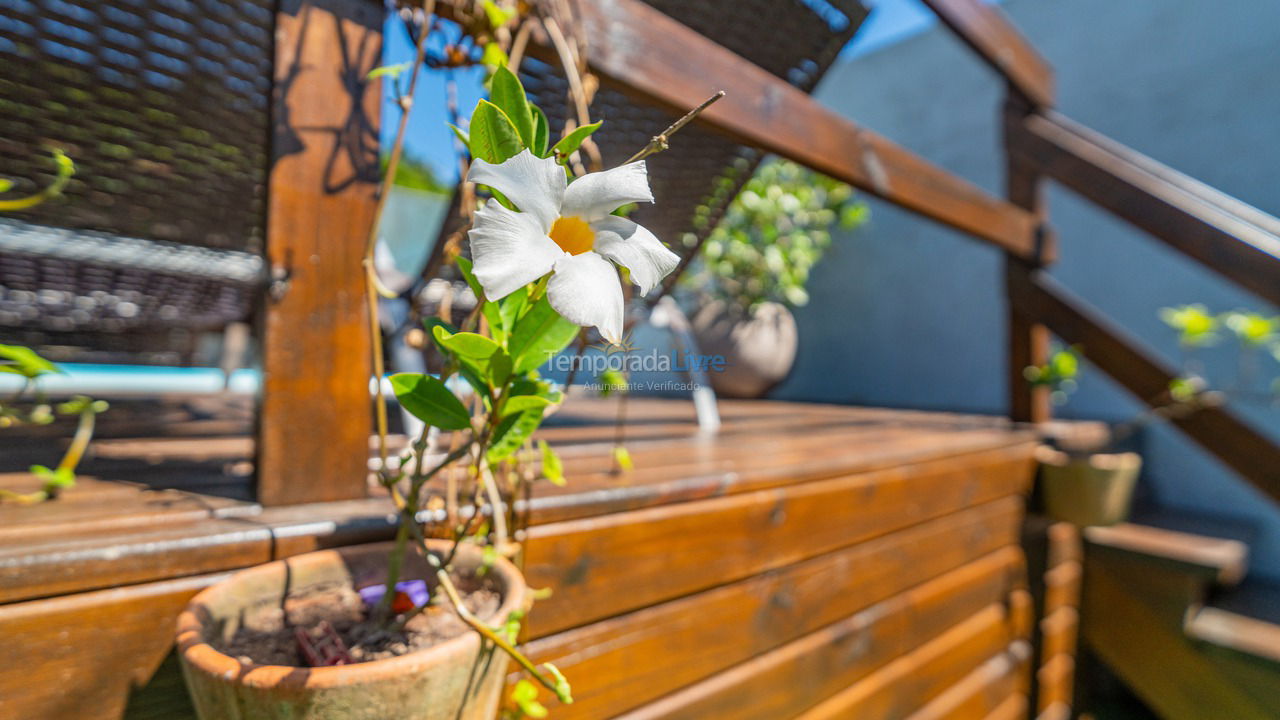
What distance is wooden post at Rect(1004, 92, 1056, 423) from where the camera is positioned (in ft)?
6.26

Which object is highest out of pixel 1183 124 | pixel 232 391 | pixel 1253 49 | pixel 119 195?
pixel 1253 49

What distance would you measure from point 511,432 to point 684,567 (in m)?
0.51

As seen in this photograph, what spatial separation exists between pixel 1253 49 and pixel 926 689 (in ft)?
9.07

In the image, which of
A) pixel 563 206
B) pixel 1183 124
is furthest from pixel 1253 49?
pixel 563 206

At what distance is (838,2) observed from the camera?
1245 mm

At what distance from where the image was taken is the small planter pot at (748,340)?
2420 mm

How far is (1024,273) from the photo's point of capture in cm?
192

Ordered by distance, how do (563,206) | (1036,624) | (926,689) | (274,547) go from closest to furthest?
(563,206) → (274,547) → (926,689) → (1036,624)

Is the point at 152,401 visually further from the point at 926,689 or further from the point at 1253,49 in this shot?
the point at 1253,49

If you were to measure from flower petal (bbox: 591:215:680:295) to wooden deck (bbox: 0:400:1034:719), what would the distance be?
1.45ft

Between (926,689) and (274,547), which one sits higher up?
(274,547)

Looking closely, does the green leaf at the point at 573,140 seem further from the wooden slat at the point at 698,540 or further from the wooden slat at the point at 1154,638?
the wooden slat at the point at 1154,638

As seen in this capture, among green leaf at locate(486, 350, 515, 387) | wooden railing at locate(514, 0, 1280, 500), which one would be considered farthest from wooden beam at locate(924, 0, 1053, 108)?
green leaf at locate(486, 350, 515, 387)

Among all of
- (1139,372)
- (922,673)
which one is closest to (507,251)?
(922,673)
